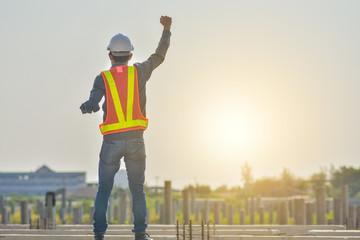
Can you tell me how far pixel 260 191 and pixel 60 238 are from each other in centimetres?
6734

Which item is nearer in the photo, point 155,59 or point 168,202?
point 155,59

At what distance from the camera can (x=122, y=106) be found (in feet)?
24.1

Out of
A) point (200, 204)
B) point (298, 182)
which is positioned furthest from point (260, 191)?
point (200, 204)

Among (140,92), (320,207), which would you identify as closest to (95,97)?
(140,92)

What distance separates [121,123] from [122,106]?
168mm

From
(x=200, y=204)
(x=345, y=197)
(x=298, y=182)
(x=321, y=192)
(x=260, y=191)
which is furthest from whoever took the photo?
(x=298, y=182)

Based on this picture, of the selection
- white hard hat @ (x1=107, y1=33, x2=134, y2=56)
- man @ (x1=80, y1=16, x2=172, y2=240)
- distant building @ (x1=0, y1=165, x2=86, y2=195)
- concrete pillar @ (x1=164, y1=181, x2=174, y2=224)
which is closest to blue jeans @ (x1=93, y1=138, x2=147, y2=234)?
man @ (x1=80, y1=16, x2=172, y2=240)

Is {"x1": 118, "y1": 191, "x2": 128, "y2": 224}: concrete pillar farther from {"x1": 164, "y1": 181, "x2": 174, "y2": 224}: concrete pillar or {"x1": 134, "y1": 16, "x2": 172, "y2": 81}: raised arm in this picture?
{"x1": 134, "y1": 16, "x2": 172, "y2": 81}: raised arm

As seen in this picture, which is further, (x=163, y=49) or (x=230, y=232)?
(x=230, y=232)

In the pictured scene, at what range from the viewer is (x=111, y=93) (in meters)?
7.38

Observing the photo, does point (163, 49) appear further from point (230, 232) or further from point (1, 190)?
point (1, 190)

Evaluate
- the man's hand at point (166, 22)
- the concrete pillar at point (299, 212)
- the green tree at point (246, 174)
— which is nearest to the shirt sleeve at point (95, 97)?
the man's hand at point (166, 22)

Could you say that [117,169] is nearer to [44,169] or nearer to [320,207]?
[320,207]

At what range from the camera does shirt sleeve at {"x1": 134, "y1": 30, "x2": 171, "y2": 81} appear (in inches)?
301
